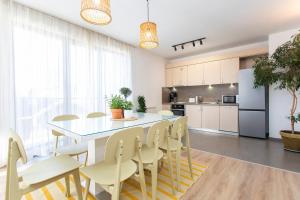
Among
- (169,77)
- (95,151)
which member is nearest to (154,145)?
(95,151)

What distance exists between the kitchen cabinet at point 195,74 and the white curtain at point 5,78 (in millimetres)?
4552

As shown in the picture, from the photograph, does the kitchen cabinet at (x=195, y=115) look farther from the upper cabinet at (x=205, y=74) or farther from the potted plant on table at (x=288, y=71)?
the potted plant on table at (x=288, y=71)

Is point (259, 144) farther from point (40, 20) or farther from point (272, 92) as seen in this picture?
point (40, 20)

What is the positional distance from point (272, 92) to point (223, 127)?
1485 millimetres

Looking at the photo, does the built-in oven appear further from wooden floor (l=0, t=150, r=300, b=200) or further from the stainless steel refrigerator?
wooden floor (l=0, t=150, r=300, b=200)

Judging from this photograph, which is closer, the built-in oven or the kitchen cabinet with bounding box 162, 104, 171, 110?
the built-in oven

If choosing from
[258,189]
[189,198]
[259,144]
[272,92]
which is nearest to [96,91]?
[189,198]

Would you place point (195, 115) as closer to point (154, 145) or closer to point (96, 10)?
point (154, 145)

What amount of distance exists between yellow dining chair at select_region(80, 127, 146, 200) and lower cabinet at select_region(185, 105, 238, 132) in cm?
376

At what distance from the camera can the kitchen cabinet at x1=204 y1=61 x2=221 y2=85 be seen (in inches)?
183

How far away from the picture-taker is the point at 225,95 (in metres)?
4.79

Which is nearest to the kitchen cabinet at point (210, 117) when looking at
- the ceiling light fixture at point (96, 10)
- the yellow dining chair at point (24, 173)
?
the ceiling light fixture at point (96, 10)

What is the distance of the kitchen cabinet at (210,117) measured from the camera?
14.7 ft

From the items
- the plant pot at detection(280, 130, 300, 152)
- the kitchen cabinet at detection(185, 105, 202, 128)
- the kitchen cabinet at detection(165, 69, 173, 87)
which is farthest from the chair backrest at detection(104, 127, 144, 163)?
the kitchen cabinet at detection(165, 69, 173, 87)
